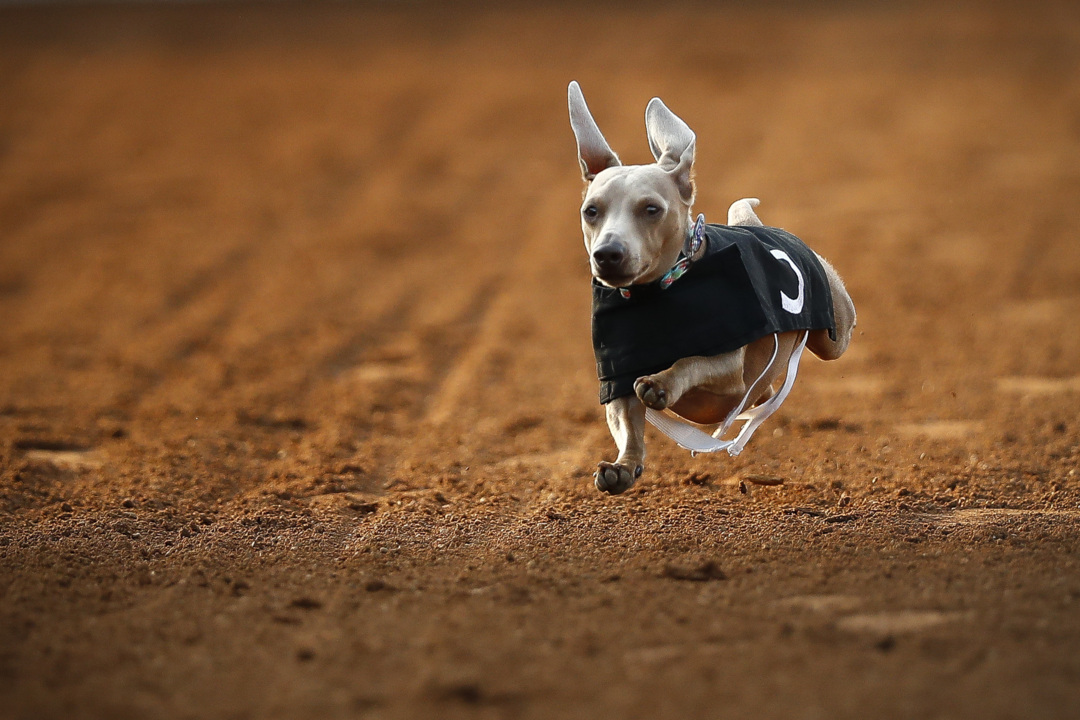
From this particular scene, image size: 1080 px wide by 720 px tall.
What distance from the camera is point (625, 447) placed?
5352 millimetres

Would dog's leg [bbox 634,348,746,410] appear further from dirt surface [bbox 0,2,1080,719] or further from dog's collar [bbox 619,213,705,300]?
dirt surface [bbox 0,2,1080,719]

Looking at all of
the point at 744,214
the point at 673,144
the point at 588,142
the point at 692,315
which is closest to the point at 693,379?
the point at 692,315

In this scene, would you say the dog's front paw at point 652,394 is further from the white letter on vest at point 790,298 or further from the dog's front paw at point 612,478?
the white letter on vest at point 790,298

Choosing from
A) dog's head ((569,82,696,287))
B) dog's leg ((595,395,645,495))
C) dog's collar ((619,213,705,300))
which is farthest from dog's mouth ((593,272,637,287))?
dog's leg ((595,395,645,495))

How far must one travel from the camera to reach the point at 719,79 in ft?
88.1

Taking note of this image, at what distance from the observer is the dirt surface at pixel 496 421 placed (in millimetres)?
4359

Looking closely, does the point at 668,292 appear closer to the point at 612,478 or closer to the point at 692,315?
the point at 692,315

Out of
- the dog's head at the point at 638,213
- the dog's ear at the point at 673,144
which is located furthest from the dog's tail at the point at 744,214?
the dog's head at the point at 638,213

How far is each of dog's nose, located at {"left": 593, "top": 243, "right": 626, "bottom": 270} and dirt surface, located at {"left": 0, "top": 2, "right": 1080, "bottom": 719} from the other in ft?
4.89

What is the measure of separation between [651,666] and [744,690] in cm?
40

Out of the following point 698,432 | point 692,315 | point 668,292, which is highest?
point 668,292

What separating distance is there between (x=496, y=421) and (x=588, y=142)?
387 cm

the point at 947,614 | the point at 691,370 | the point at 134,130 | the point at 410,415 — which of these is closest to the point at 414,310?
the point at 410,415

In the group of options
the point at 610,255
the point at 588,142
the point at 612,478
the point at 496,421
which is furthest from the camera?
the point at 496,421
